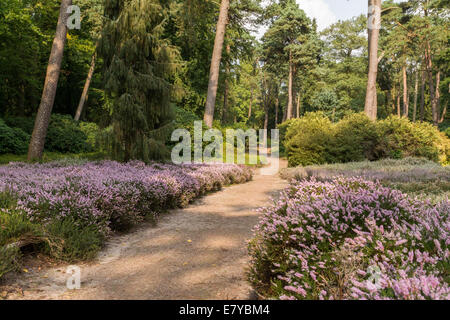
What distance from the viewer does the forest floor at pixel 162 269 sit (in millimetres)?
3154

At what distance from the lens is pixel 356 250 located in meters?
2.69

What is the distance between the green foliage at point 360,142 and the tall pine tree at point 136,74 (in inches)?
276

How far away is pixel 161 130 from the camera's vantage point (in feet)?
34.8

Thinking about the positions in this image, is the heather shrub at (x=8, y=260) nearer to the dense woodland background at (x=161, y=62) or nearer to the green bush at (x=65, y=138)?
the dense woodland background at (x=161, y=62)

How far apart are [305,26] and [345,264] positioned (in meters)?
39.4

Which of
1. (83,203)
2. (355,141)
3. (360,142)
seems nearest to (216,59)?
(355,141)

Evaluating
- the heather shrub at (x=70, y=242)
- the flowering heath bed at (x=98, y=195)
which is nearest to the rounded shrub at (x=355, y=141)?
the flowering heath bed at (x=98, y=195)

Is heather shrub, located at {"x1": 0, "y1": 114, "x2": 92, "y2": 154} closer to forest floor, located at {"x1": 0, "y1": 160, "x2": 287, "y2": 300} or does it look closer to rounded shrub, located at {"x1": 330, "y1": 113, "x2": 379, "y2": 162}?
forest floor, located at {"x1": 0, "y1": 160, "x2": 287, "y2": 300}

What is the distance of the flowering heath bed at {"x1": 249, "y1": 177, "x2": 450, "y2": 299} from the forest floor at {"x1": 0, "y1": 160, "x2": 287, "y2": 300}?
1.53 ft

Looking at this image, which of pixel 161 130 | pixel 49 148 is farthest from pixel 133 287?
pixel 49 148

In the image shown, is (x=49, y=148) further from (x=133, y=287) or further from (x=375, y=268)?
(x=375, y=268)

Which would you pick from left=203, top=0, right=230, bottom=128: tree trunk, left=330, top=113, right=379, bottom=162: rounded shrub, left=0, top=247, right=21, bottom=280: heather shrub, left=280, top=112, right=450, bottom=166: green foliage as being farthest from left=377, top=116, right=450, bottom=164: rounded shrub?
left=0, top=247, right=21, bottom=280: heather shrub

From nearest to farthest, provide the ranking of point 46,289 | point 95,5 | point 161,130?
point 46,289, point 161,130, point 95,5
